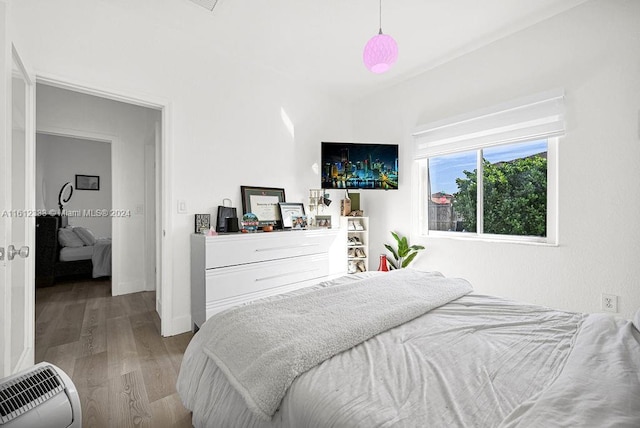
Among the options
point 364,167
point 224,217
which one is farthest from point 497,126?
point 224,217

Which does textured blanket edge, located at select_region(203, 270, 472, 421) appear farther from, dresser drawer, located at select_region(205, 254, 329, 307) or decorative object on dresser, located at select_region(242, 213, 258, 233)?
decorative object on dresser, located at select_region(242, 213, 258, 233)

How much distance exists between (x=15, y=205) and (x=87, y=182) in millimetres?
5554

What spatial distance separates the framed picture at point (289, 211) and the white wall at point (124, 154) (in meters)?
1.85

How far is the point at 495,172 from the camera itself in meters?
2.88

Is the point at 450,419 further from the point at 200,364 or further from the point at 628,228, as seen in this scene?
the point at 628,228

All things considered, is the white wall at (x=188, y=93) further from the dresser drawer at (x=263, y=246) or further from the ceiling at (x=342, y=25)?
the dresser drawer at (x=263, y=246)

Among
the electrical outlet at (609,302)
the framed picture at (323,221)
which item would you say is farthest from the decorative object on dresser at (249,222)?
the electrical outlet at (609,302)

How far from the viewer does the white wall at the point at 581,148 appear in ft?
6.81

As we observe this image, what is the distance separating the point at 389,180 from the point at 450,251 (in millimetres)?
1027

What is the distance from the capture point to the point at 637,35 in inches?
80.3

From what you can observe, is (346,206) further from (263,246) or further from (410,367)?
(410,367)

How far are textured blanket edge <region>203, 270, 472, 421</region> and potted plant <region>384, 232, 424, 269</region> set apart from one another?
1364mm

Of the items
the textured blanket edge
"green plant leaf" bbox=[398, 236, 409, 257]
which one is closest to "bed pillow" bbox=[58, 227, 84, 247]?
the textured blanket edge

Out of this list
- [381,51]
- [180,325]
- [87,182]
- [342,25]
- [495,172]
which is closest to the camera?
[381,51]
